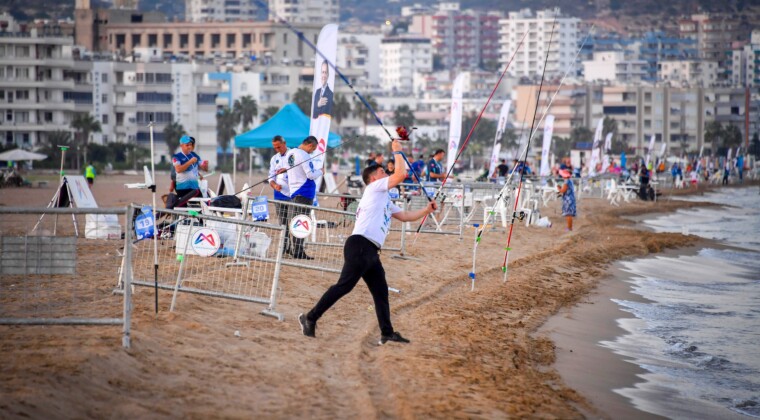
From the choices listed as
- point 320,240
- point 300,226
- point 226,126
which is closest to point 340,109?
point 226,126

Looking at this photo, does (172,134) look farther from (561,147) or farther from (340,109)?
(561,147)

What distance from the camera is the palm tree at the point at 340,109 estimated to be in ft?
387

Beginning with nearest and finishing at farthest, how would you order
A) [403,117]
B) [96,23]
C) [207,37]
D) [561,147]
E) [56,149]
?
[56,149] < [403,117] < [561,147] < [207,37] < [96,23]

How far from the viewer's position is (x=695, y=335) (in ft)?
45.3

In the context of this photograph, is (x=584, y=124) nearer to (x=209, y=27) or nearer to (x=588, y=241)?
(x=209, y=27)

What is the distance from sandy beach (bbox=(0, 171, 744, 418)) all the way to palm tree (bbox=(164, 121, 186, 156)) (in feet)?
264

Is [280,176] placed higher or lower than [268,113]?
lower

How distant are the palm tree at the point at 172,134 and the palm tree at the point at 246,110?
10.3 metres

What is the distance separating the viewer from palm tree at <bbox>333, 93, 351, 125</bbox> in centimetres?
11806

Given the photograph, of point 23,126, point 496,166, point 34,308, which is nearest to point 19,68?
point 23,126

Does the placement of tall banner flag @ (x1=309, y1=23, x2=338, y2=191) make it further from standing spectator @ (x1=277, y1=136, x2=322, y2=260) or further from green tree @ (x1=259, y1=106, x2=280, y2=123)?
green tree @ (x1=259, y1=106, x2=280, y2=123)

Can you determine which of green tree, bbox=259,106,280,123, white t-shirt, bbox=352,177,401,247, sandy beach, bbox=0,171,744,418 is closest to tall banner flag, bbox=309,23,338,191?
sandy beach, bbox=0,171,744,418

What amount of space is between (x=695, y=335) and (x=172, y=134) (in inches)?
3245

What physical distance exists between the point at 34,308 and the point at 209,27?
152 m
